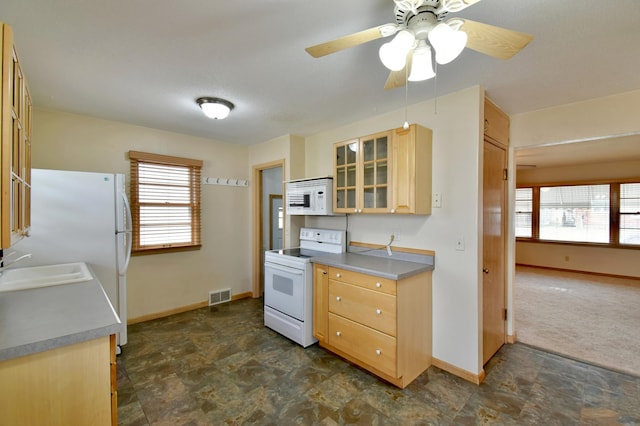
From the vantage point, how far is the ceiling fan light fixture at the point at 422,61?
1331 millimetres

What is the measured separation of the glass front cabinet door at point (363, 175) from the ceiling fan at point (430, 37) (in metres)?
1.25

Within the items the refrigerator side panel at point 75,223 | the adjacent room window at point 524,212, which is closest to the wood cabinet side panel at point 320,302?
the refrigerator side panel at point 75,223

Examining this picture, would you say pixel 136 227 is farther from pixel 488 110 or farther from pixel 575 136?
pixel 575 136

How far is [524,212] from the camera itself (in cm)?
701

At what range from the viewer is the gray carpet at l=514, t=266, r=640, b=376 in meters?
2.78

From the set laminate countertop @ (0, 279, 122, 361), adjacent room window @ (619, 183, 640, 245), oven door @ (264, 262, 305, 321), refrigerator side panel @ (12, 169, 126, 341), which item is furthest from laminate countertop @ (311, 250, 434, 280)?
adjacent room window @ (619, 183, 640, 245)

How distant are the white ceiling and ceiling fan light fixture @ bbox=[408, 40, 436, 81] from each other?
0.97 ft

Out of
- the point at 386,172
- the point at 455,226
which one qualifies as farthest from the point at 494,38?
the point at 455,226

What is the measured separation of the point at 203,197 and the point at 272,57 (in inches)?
105

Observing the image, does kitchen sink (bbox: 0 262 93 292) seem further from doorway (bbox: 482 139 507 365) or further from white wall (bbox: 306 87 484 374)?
doorway (bbox: 482 139 507 365)

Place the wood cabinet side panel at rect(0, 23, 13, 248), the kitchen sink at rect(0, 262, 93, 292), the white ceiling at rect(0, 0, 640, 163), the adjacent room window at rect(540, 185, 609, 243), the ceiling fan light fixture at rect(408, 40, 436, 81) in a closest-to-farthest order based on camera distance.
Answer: the wood cabinet side panel at rect(0, 23, 13, 248)
the ceiling fan light fixture at rect(408, 40, 436, 81)
the white ceiling at rect(0, 0, 640, 163)
the kitchen sink at rect(0, 262, 93, 292)
the adjacent room window at rect(540, 185, 609, 243)

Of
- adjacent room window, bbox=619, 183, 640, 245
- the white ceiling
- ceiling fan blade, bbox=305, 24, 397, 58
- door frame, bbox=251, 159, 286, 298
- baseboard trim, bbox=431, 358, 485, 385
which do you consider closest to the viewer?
ceiling fan blade, bbox=305, 24, 397, 58

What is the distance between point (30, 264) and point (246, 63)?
93.1 inches

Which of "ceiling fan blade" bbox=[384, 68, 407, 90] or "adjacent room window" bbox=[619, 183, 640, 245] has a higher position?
"ceiling fan blade" bbox=[384, 68, 407, 90]
